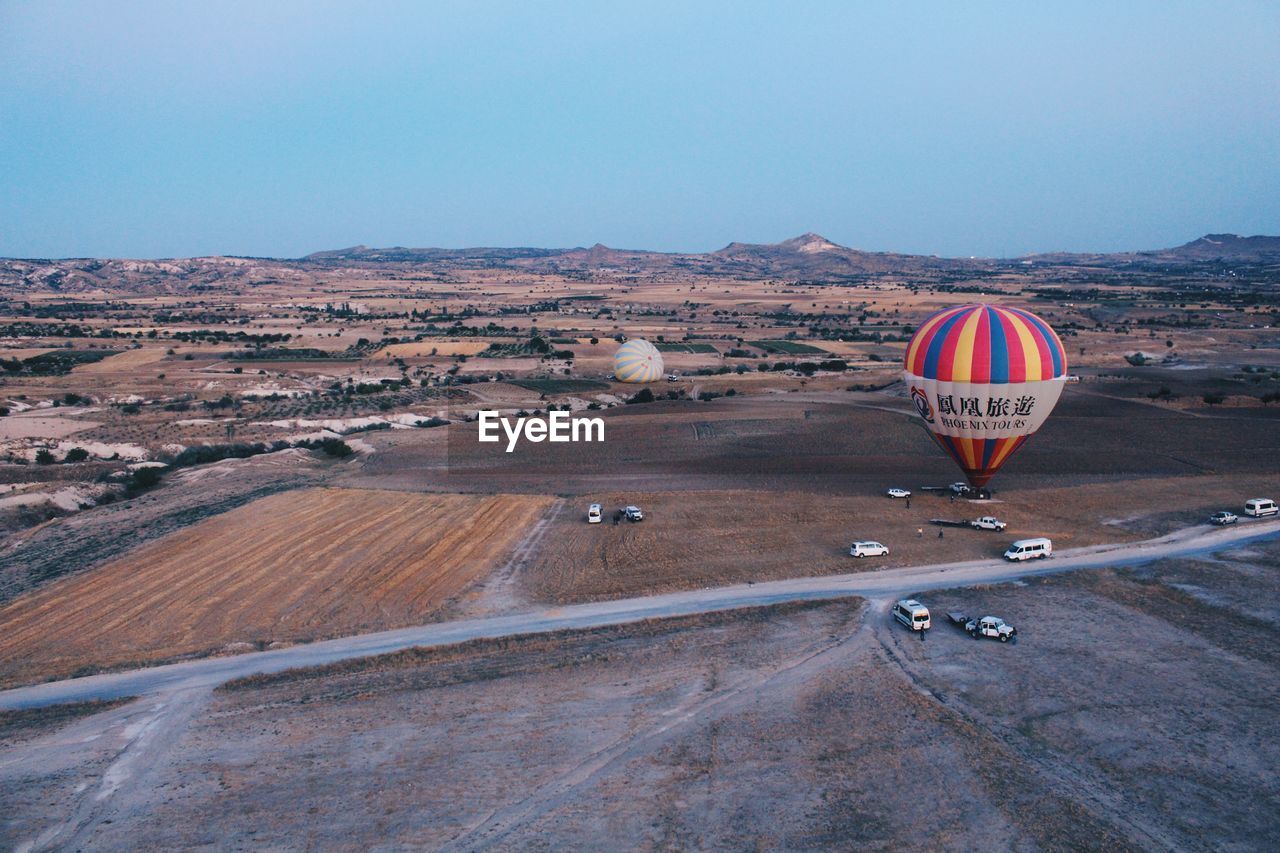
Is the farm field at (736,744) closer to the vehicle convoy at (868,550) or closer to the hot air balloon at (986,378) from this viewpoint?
the vehicle convoy at (868,550)

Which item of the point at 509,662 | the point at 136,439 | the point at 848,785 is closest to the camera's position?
the point at 848,785

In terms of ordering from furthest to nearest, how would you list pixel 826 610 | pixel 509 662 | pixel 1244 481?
pixel 1244 481, pixel 826 610, pixel 509 662

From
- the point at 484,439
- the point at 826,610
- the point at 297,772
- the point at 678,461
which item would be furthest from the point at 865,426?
the point at 297,772

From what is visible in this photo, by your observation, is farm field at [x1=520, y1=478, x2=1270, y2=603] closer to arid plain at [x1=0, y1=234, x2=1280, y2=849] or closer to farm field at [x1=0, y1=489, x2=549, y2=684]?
arid plain at [x1=0, y1=234, x2=1280, y2=849]

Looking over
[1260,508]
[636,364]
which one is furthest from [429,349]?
[1260,508]

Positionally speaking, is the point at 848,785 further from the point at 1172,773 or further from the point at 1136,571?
the point at 1136,571

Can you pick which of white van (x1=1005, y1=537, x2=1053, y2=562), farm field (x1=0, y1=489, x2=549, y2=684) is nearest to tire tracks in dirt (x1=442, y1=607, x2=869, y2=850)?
white van (x1=1005, y1=537, x2=1053, y2=562)

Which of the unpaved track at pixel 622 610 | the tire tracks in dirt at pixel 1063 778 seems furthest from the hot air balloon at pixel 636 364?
the tire tracks in dirt at pixel 1063 778
